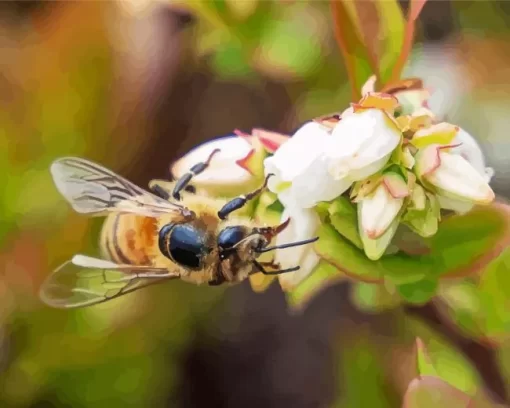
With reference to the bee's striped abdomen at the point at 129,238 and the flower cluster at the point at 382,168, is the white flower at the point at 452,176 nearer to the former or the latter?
the flower cluster at the point at 382,168

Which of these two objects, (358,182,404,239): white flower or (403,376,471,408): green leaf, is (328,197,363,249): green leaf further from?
(403,376,471,408): green leaf

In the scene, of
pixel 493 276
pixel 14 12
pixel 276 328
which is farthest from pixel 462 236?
pixel 14 12

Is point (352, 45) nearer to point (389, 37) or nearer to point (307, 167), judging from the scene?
point (389, 37)

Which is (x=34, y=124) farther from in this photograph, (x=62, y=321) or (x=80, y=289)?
(x=80, y=289)

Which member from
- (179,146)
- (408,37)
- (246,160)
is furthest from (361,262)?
(179,146)

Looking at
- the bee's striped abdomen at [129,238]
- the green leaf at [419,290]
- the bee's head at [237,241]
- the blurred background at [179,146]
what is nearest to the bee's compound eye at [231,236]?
the bee's head at [237,241]
